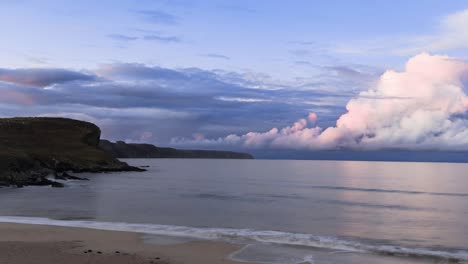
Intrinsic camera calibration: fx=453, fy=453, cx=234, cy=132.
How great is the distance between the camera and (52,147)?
466 feet

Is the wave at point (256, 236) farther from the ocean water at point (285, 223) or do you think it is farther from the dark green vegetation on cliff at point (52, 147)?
the dark green vegetation on cliff at point (52, 147)

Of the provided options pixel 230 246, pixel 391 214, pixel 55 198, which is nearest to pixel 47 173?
pixel 55 198

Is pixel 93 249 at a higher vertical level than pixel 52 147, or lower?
lower

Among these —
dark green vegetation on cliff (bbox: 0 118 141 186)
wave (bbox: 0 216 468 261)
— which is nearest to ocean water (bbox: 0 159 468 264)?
wave (bbox: 0 216 468 261)

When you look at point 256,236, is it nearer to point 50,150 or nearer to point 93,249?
point 93,249

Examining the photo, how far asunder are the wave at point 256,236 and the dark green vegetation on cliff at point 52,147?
4433cm

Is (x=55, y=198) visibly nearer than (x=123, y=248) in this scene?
No

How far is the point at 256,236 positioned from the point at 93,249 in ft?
32.1

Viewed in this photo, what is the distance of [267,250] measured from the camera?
22.6m

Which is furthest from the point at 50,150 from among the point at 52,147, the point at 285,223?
the point at 285,223

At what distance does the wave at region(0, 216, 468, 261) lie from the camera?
76.3 ft

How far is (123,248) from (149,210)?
20024 millimetres

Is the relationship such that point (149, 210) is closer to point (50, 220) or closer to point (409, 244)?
point (50, 220)

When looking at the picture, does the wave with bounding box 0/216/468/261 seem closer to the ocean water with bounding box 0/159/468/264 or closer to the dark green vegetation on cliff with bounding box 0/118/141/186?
the ocean water with bounding box 0/159/468/264
